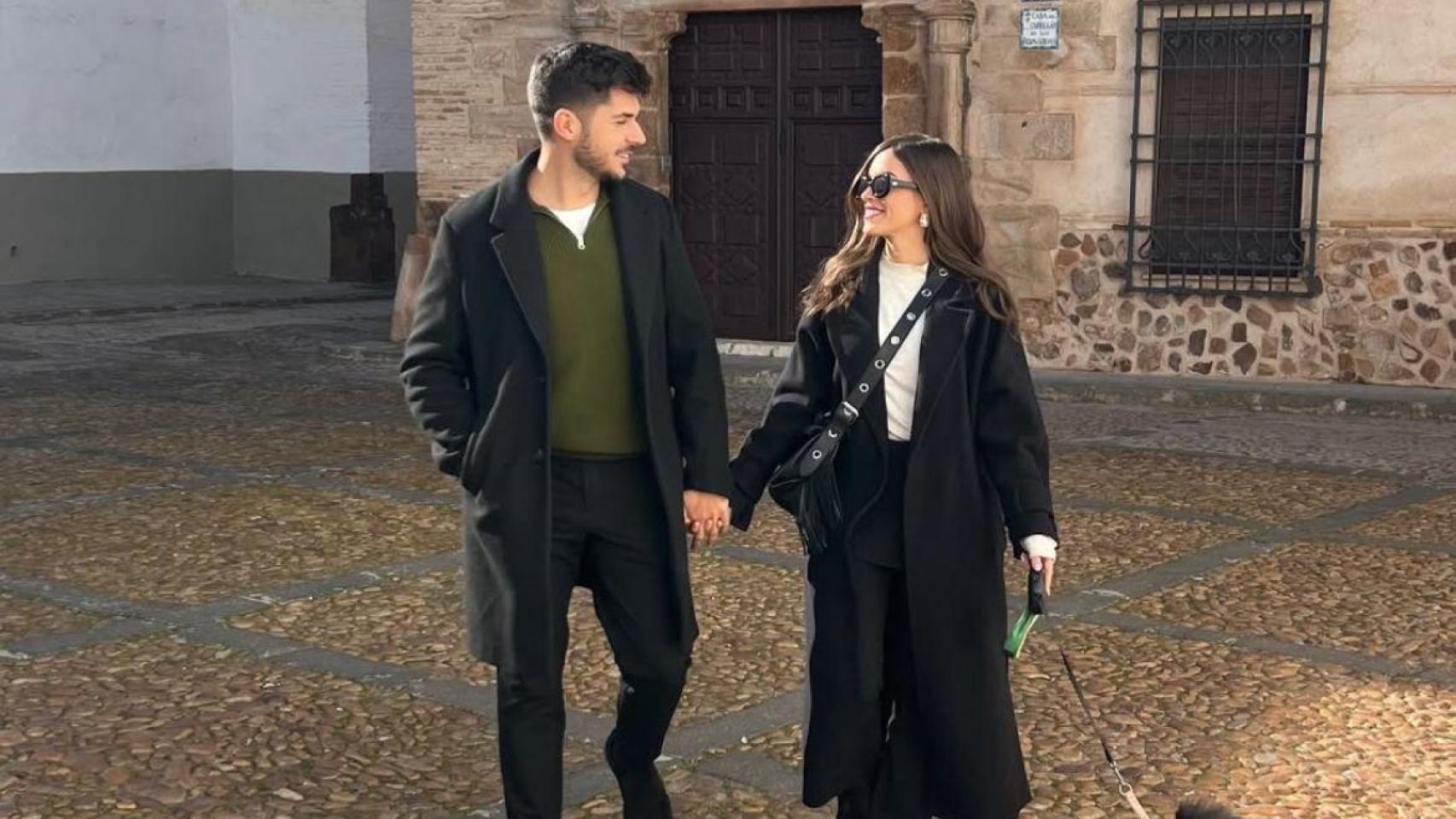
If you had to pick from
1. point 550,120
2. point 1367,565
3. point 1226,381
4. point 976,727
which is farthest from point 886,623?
point 1226,381

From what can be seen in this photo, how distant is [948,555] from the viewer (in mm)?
3934

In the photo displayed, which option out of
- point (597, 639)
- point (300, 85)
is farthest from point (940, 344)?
point (300, 85)

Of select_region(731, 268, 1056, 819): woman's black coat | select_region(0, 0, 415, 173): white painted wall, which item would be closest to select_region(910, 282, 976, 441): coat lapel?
select_region(731, 268, 1056, 819): woman's black coat

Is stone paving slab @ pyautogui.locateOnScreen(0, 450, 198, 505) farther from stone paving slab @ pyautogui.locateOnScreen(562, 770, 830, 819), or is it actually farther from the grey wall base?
the grey wall base

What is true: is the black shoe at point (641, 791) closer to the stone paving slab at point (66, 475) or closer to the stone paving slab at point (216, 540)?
the stone paving slab at point (216, 540)

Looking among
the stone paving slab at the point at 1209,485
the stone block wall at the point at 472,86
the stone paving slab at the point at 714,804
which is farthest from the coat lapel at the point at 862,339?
the stone block wall at the point at 472,86

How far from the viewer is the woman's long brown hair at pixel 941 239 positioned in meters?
4.00

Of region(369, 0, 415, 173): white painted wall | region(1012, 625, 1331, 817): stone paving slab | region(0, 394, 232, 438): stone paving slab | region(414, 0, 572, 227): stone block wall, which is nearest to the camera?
region(1012, 625, 1331, 817): stone paving slab

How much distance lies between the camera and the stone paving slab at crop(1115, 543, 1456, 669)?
6.18m

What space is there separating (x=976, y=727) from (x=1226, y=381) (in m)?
9.40

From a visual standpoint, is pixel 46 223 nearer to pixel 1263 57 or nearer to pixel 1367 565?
pixel 1263 57

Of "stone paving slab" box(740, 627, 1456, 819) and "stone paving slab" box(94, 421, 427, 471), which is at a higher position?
"stone paving slab" box(740, 627, 1456, 819)

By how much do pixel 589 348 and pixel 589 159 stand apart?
37 centimetres

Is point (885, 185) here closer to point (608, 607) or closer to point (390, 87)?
point (608, 607)
